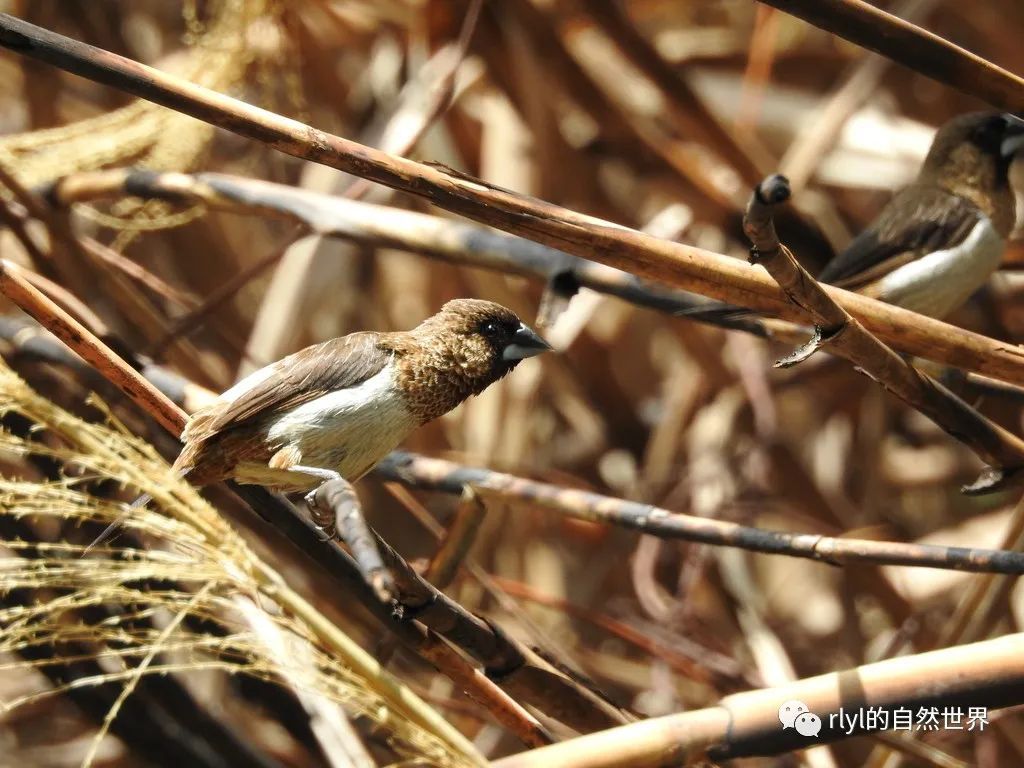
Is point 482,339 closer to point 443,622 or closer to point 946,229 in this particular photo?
point 443,622

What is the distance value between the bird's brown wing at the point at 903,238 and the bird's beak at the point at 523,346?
1.19 meters

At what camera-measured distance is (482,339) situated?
2.73m

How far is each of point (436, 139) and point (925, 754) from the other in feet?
9.30

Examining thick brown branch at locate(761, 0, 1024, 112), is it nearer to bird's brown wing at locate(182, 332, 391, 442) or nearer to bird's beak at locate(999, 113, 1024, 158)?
bird's brown wing at locate(182, 332, 391, 442)

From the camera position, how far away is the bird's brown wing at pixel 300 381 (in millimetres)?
2357

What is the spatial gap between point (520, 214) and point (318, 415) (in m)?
0.82

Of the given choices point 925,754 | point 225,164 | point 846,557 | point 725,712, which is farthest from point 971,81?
point 225,164

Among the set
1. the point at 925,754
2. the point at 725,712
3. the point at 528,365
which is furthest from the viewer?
the point at 528,365

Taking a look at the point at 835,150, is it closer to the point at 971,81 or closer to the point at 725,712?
the point at 971,81

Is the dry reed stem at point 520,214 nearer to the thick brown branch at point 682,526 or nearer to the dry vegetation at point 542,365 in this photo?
the dry vegetation at point 542,365

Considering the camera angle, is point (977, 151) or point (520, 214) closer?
point (520, 214)

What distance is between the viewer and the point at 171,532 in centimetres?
138

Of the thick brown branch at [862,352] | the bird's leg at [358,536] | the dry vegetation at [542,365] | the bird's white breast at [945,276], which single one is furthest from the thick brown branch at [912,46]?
the bird's white breast at [945,276]

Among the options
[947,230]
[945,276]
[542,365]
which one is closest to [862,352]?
[945,276]
